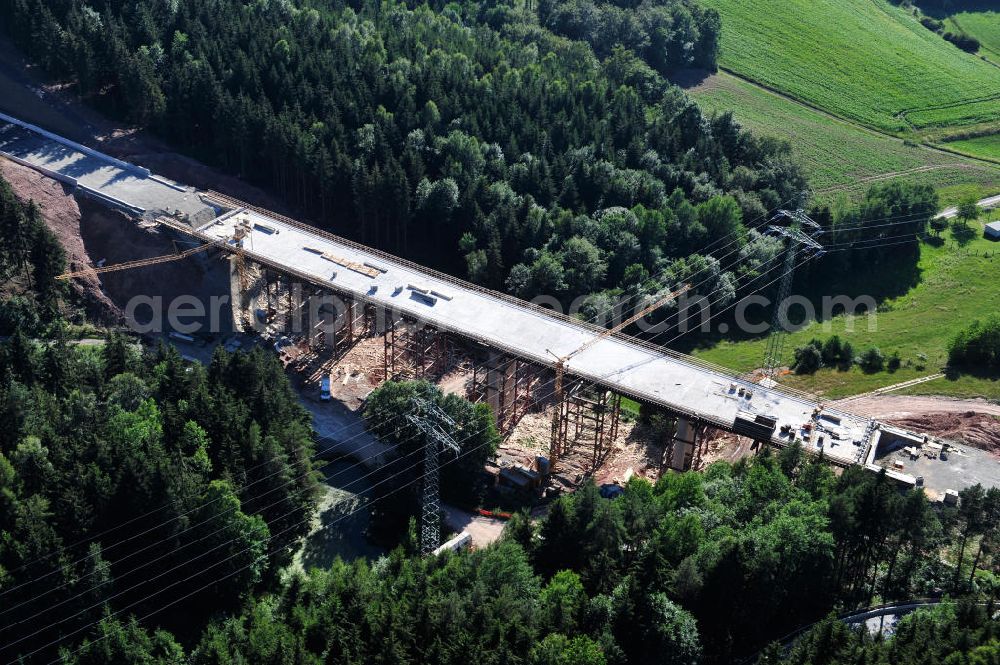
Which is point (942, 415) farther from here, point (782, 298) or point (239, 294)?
point (239, 294)

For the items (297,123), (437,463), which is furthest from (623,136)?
(437,463)

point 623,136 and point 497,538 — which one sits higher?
point 623,136

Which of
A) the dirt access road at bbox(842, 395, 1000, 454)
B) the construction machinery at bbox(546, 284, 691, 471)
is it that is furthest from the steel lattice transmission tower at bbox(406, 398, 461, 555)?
the dirt access road at bbox(842, 395, 1000, 454)

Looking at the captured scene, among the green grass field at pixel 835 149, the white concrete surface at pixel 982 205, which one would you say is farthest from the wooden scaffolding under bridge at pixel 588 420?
the white concrete surface at pixel 982 205

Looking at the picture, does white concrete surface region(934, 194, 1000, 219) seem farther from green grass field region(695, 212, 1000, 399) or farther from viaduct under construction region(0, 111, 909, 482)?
viaduct under construction region(0, 111, 909, 482)

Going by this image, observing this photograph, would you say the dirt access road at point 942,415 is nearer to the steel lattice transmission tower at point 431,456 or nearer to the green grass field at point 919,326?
the green grass field at point 919,326

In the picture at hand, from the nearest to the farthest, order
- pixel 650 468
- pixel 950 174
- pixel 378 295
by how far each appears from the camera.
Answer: pixel 650 468
pixel 378 295
pixel 950 174

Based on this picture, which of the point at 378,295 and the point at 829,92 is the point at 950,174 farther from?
the point at 378,295
